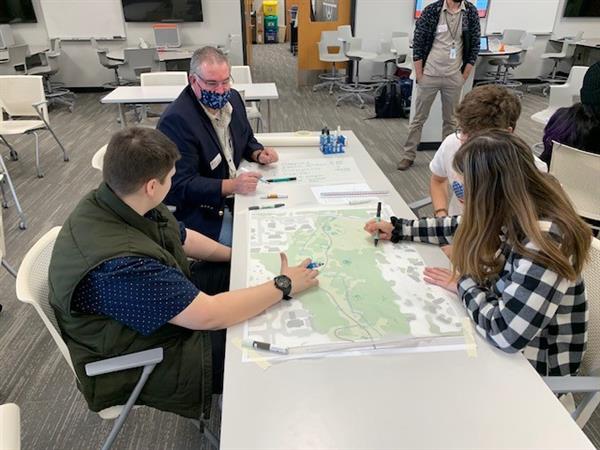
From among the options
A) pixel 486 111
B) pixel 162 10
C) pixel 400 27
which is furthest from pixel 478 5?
pixel 486 111

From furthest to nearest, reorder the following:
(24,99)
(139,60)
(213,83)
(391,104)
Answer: (391,104) < (139,60) < (24,99) < (213,83)

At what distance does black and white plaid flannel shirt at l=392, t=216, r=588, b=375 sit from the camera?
99 centimetres

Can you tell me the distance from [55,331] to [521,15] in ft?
26.3

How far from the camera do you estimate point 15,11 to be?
656 cm

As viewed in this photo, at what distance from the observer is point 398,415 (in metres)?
0.87

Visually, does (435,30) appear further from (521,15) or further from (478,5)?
(521,15)

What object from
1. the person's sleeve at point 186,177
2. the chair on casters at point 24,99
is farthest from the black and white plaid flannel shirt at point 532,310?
the chair on casters at point 24,99

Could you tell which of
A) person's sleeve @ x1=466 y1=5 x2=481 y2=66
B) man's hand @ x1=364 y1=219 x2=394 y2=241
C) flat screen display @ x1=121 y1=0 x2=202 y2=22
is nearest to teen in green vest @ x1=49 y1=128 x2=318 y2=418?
man's hand @ x1=364 y1=219 x2=394 y2=241

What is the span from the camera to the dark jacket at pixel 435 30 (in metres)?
3.65

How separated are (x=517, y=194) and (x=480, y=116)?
2.42 ft

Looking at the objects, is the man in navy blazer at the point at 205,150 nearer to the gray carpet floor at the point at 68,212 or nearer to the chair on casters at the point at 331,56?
Answer: the gray carpet floor at the point at 68,212

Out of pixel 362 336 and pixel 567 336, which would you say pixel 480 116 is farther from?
pixel 362 336

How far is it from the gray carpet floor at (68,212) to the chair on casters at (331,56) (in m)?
0.26

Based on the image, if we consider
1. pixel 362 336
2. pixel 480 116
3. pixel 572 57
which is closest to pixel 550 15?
pixel 572 57
